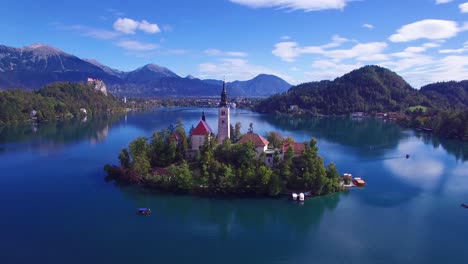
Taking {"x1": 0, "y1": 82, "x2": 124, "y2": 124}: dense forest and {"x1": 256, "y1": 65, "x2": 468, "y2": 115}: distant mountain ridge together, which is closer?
{"x1": 0, "y1": 82, "x2": 124, "y2": 124}: dense forest

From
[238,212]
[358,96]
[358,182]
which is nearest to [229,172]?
[238,212]

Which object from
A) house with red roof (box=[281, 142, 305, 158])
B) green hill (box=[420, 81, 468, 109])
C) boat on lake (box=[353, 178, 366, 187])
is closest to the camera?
house with red roof (box=[281, 142, 305, 158])

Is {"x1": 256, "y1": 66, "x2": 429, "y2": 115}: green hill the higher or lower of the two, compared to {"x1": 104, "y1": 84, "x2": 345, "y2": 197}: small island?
higher

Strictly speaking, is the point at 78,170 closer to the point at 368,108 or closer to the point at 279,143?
the point at 279,143

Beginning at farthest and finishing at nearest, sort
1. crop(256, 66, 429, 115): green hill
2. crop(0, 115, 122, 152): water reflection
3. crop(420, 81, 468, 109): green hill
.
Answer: crop(420, 81, 468, 109): green hill < crop(256, 66, 429, 115): green hill < crop(0, 115, 122, 152): water reflection

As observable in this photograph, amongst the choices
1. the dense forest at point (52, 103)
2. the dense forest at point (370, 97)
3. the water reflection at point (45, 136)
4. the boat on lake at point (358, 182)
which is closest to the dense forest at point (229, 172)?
the boat on lake at point (358, 182)

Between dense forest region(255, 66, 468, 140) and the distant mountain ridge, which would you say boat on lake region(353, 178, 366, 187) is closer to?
dense forest region(255, 66, 468, 140)

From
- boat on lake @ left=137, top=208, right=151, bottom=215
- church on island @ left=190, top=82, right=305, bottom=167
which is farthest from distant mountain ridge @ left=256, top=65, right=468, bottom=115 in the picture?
boat on lake @ left=137, top=208, right=151, bottom=215

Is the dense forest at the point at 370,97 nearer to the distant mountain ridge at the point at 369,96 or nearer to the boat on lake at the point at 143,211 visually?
the distant mountain ridge at the point at 369,96
